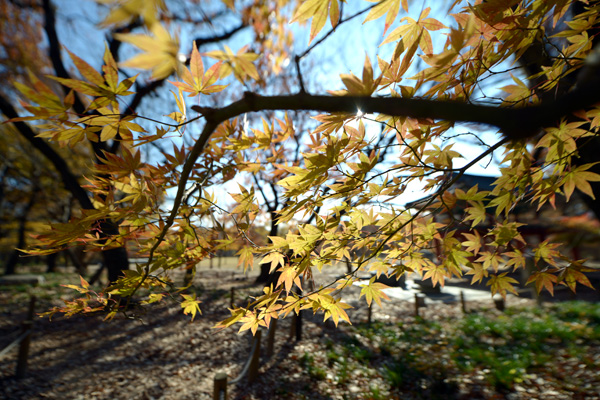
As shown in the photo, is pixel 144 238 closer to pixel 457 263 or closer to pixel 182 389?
pixel 457 263

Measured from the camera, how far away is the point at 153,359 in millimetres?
4824

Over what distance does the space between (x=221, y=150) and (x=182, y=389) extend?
3859 millimetres

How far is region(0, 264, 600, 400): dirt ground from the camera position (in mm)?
3861

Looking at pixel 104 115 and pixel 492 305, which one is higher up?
pixel 104 115

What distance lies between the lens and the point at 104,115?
2.76 ft

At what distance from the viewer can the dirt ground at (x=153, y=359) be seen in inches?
152

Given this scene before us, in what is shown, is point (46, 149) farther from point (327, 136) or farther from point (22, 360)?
point (327, 136)

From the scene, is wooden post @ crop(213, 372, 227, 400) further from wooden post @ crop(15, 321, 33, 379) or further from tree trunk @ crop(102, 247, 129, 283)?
wooden post @ crop(15, 321, 33, 379)

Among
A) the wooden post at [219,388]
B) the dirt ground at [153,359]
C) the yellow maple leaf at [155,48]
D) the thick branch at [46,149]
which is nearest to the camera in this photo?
the yellow maple leaf at [155,48]

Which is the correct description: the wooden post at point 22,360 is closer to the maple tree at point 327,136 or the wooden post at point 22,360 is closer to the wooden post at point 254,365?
the wooden post at point 254,365

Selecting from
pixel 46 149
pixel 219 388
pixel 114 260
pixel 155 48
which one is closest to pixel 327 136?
pixel 155 48

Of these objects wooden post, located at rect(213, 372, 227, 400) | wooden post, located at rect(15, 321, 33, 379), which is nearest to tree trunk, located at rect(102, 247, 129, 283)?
wooden post, located at rect(15, 321, 33, 379)

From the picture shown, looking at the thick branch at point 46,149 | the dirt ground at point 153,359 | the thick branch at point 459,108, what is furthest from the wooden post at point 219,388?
the thick branch at point 459,108

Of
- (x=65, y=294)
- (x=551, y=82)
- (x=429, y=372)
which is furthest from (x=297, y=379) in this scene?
(x=65, y=294)
